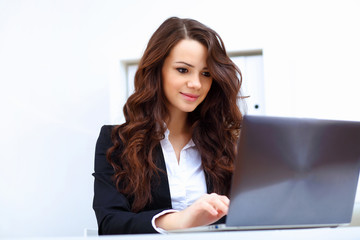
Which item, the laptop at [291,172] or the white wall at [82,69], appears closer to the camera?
the laptop at [291,172]

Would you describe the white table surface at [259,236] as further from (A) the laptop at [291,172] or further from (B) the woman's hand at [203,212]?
(B) the woman's hand at [203,212]

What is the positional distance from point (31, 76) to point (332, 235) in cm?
248

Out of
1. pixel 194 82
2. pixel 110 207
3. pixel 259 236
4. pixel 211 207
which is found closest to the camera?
pixel 259 236

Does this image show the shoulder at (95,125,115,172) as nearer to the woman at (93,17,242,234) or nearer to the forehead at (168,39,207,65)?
the woman at (93,17,242,234)

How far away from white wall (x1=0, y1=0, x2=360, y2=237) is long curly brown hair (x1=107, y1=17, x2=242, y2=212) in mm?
480

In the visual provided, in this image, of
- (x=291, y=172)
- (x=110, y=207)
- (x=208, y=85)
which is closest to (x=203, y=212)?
(x=291, y=172)

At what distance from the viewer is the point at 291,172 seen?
96cm

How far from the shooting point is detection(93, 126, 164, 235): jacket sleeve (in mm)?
1443

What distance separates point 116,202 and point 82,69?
53.2 inches

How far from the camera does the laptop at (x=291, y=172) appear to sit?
924 millimetres

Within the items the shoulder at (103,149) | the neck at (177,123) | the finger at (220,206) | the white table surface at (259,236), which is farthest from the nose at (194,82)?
the white table surface at (259,236)

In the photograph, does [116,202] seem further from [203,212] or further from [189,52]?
[189,52]

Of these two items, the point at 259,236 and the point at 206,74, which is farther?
the point at 206,74

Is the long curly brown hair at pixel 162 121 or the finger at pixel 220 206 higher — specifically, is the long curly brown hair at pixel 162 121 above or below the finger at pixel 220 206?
above
